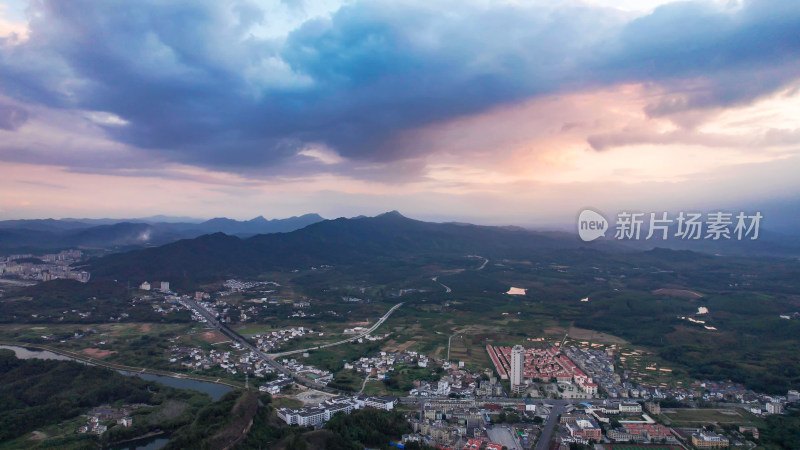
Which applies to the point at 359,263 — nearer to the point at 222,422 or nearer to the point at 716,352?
the point at 716,352

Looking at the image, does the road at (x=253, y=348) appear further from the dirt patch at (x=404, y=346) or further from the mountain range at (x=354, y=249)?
the mountain range at (x=354, y=249)

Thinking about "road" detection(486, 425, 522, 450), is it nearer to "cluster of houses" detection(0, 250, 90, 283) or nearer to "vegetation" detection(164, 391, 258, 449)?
"vegetation" detection(164, 391, 258, 449)

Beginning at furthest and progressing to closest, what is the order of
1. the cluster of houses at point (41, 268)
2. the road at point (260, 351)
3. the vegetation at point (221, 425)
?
1. the cluster of houses at point (41, 268)
2. the road at point (260, 351)
3. the vegetation at point (221, 425)

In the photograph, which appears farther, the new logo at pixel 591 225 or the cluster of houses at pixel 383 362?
the new logo at pixel 591 225

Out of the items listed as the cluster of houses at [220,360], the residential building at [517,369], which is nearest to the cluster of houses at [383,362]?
the cluster of houses at [220,360]

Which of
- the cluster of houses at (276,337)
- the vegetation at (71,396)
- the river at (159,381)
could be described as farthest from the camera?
the cluster of houses at (276,337)

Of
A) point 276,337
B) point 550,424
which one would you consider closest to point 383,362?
point 276,337
